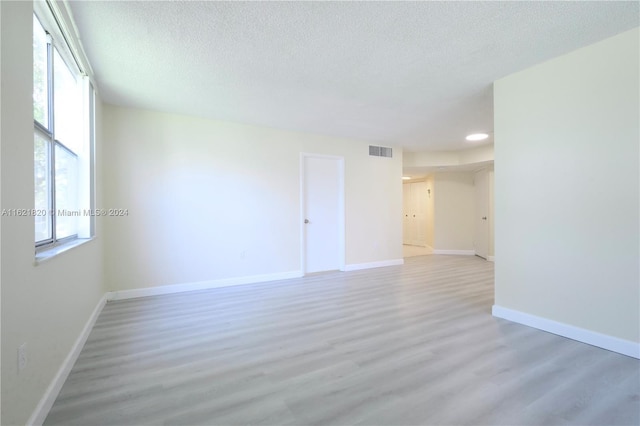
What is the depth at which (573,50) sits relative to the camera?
2.61m

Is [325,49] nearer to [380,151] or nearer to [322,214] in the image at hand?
[322,214]

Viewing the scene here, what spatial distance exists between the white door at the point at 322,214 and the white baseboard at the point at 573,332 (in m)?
2.99

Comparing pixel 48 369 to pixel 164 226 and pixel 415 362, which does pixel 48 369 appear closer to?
pixel 415 362

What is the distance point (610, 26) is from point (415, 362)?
2946mm

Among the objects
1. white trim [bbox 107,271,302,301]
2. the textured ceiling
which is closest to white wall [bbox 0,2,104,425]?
the textured ceiling

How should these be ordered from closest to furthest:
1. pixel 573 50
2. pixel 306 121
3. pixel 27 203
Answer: pixel 27 203
pixel 573 50
pixel 306 121

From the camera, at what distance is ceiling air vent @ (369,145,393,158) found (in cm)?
614

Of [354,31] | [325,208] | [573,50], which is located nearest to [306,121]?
[325,208]

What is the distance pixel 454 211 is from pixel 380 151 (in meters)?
3.31

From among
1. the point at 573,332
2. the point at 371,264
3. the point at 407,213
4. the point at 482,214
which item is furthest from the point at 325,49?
the point at 407,213

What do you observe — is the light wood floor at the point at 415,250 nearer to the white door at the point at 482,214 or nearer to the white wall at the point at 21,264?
the white door at the point at 482,214

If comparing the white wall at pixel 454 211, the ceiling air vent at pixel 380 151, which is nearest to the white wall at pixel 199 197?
the ceiling air vent at pixel 380 151

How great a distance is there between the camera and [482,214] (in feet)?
24.2

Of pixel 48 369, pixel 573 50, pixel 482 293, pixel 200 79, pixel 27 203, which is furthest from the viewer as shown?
pixel 482 293
